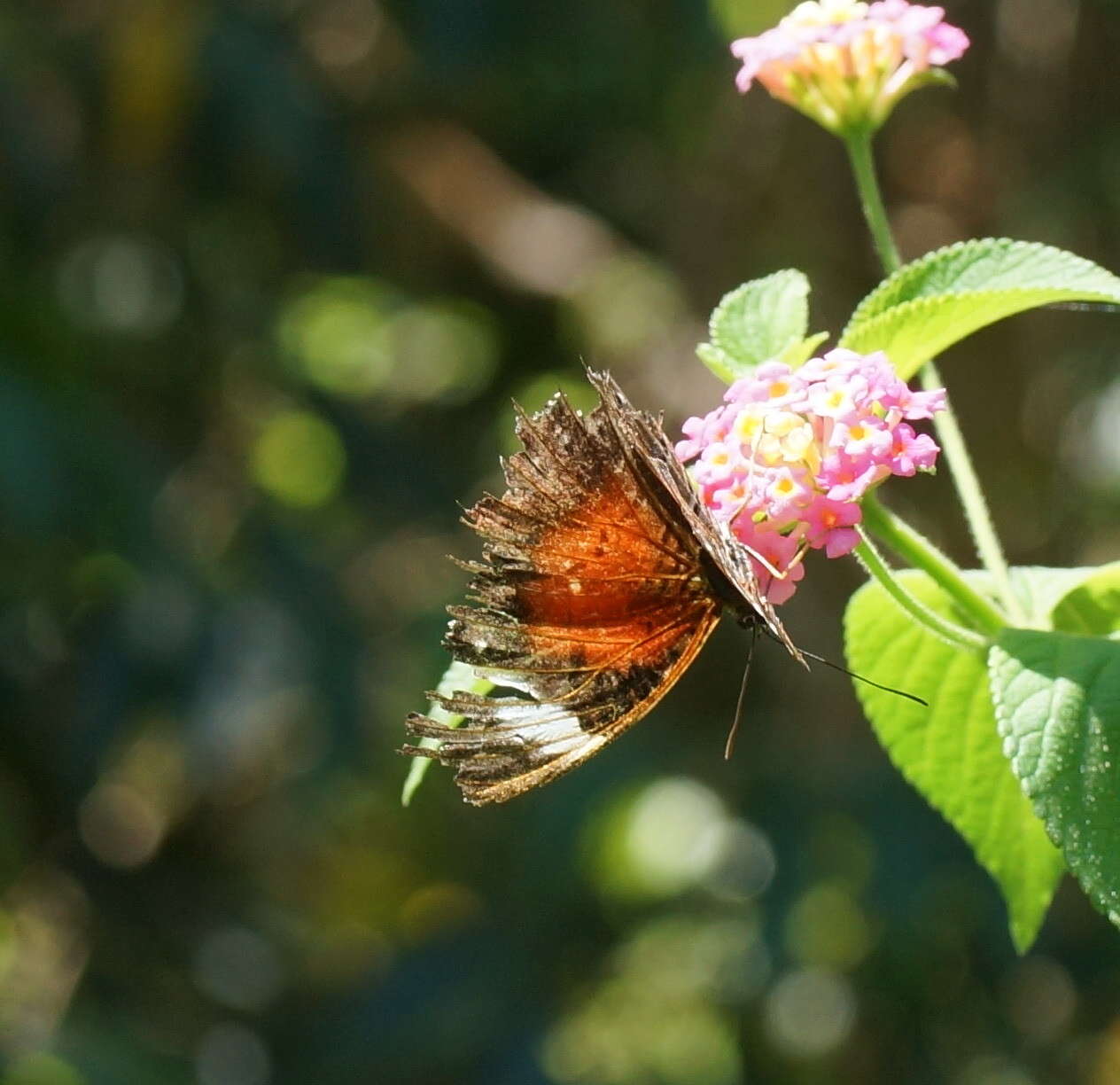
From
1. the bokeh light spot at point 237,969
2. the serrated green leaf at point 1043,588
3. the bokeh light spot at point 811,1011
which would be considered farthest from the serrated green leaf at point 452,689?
the bokeh light spot at point 237,969

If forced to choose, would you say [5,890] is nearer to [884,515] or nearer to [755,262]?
[755,262]

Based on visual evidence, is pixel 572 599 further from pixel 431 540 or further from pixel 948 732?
pixel 431 540

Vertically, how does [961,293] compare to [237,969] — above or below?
above

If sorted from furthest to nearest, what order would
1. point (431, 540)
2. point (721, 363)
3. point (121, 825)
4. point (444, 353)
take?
point (444, 353)
point (431, 540)
point (121, 825)
point (721, 363)

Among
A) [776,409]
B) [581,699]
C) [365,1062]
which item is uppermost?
[776,409]

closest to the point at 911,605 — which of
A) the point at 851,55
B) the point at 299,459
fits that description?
the point at 851,55

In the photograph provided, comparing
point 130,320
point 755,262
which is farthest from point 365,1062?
point 755,262
